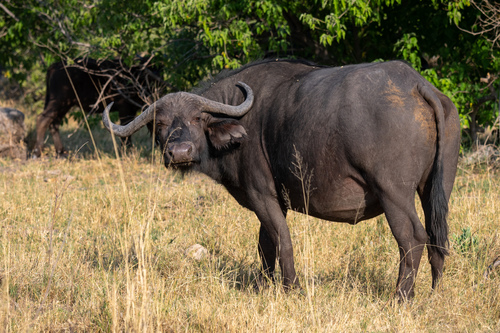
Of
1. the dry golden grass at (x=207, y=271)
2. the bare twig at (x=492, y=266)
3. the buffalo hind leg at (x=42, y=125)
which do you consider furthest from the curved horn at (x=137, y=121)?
the buffalo hind leg at (x=42, y=125)

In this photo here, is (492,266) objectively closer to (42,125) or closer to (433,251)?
(433,251)

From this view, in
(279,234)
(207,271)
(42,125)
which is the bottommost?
(42,125)

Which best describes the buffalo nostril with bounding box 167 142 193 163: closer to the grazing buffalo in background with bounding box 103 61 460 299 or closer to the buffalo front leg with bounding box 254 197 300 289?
the grazing buffalo in background with bounding box 103 61 460 299

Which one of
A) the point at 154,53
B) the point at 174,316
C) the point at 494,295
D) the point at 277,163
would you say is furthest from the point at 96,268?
the point at 154,53

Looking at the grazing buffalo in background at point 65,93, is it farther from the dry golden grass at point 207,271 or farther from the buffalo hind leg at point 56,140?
the dry golden grass at point 207,271

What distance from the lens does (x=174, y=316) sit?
3746 millimetres

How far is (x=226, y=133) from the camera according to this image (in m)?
4.73

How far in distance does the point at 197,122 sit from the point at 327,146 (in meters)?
1.27

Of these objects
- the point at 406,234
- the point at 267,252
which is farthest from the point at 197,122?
the point at 406,234

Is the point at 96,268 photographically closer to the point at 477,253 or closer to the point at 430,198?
the point at 430,198

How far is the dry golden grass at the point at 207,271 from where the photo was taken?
365 cm

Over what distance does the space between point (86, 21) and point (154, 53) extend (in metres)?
1.44

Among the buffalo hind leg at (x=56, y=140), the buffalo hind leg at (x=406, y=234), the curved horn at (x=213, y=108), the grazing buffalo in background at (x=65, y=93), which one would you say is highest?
the curved horn at (x=213, y=108)

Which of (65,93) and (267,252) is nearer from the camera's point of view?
(267,252)
